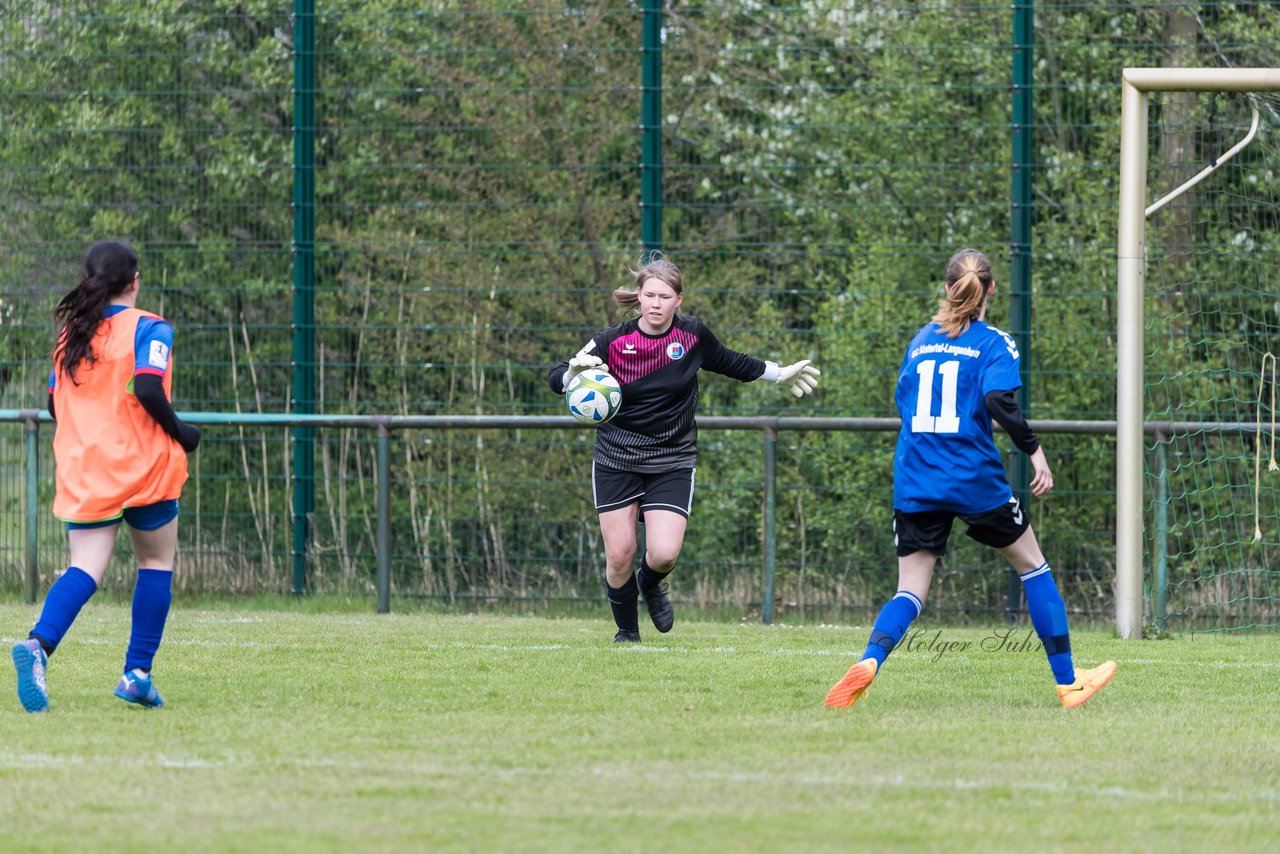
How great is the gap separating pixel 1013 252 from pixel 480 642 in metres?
4.18

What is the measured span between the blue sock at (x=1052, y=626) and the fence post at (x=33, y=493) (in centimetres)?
640

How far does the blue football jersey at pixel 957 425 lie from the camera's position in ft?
21.7

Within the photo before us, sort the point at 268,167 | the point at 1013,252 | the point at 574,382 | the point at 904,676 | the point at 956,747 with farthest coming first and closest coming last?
the point at 268,167
the point at 1013,252
the point at 574,382
the point at 904,676
the point at 956,747

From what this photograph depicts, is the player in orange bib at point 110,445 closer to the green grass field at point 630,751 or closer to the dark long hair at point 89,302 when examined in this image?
the dark long hair at point 89,302

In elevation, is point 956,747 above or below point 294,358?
below

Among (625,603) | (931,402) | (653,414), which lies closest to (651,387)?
(653,414)

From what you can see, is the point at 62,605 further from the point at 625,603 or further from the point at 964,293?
the point at 964,293

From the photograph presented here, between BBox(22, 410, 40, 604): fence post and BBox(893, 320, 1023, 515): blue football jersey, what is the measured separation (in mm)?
6081

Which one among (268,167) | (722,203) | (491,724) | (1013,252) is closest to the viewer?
(491,724)

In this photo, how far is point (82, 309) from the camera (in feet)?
20.9

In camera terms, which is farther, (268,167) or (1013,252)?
(268,167)

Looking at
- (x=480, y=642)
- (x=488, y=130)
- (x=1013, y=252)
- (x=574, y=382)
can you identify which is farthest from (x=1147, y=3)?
(x=480, y=642)

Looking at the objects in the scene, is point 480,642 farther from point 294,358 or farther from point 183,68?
point 183,68

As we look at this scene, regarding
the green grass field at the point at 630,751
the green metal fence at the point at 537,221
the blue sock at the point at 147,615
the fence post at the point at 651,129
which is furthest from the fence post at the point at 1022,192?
the blue sock at the point at 147,615
